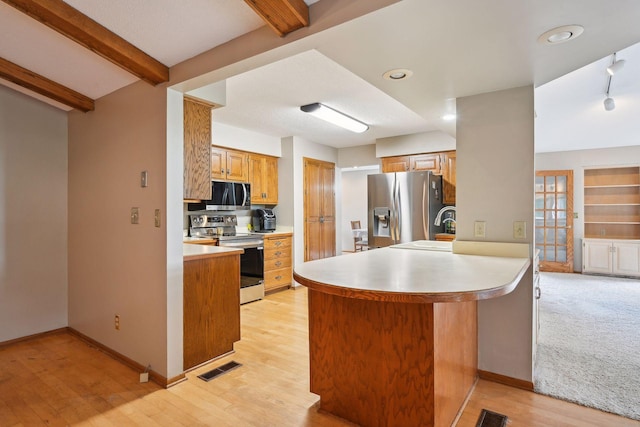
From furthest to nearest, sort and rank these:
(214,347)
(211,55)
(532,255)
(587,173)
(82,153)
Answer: (587,173) < (82,153) < (214,347) < (532,255) < (211,55)

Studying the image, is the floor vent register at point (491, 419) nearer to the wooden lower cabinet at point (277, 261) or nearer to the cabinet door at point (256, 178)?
the wooden lower cabinet at point (277, 261)

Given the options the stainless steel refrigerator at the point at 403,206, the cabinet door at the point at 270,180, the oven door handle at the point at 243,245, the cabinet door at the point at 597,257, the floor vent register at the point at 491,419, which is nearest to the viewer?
the floor vent register at the point at 491,419

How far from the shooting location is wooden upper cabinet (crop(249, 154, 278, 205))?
16.0ft

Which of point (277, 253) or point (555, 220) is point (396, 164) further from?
point (555, 220)

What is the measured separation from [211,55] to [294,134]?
10.1 feet

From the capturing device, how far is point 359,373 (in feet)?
5.60

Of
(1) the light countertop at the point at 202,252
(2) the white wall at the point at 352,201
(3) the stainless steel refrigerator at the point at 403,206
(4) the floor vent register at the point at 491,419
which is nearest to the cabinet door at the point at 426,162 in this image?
(3) the stainless steel refrigerator at the point at 403,206

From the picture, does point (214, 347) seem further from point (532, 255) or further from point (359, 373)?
point (532, 255)

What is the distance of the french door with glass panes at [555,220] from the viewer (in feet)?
19.6

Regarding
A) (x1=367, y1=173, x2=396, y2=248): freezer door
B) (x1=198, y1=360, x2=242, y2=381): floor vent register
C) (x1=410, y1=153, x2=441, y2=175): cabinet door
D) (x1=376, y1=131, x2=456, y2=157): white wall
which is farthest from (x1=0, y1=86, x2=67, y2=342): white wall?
(x1=410, y1=153, x2=441, y2=175): cabinet door

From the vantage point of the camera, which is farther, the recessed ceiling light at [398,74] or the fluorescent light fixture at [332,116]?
the fluorescent light fixture at [332,116]

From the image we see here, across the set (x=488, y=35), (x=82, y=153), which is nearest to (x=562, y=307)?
(x=488, y=35)

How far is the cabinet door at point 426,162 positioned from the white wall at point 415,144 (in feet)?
0.26

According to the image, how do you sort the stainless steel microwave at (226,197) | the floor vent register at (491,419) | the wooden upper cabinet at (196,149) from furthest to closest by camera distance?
the stainless steel microwave at (226,197)
the wooden upper cabinet at (196,149)
the floor vent register at (491,419)
